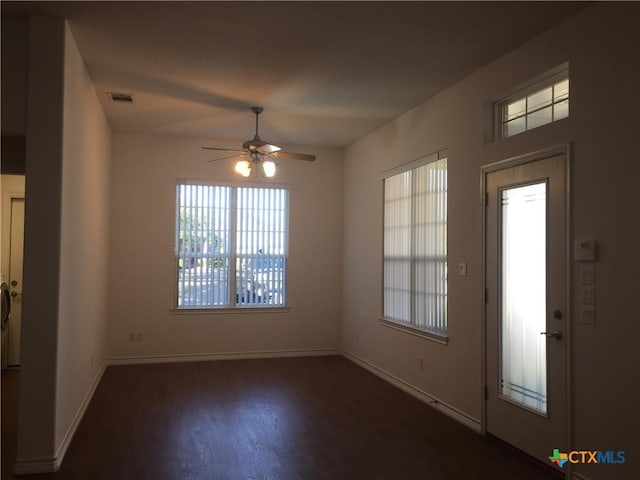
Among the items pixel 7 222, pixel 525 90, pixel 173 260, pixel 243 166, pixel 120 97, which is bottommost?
pixel 173 260

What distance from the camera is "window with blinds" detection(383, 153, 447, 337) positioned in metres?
4.95

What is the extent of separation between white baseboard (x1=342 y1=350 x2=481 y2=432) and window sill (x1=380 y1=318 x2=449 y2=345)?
1.80ft

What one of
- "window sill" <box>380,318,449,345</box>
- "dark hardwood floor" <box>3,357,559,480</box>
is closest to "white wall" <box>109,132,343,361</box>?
"dark hardwood floor" <box>3,357,559,480</box>

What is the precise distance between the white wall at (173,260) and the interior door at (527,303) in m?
3.62

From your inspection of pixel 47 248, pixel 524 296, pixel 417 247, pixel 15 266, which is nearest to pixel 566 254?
pixel 524 296

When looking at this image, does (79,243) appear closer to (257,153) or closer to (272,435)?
(257,153)

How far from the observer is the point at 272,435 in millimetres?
4078

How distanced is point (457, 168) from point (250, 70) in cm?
206

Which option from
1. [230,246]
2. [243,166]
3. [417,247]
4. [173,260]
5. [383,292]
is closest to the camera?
[243,166]

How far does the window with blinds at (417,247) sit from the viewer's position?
16.2 feet

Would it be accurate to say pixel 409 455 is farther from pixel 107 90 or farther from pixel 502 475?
pixel 107 90

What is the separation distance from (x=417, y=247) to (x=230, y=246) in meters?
2.88

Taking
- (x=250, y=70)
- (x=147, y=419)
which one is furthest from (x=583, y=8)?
(x=147, y=419)

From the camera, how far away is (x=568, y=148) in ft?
10.9
